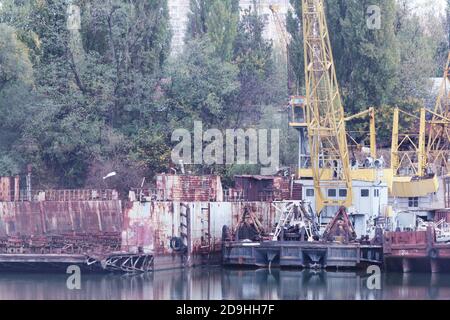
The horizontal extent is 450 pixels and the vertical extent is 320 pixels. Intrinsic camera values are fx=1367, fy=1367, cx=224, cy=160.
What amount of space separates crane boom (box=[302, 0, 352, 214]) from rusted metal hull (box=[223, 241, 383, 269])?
4433 mm

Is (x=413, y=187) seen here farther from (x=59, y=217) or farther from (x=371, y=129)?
(x=59, y=217)

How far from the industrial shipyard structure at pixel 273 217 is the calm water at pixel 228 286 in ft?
2.98

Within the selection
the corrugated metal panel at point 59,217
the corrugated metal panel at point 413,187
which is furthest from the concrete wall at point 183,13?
the corrugated metal panel at point 59,217

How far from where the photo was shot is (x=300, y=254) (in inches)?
2430

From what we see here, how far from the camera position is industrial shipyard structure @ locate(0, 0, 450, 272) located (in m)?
60.1

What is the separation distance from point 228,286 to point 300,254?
6.31m

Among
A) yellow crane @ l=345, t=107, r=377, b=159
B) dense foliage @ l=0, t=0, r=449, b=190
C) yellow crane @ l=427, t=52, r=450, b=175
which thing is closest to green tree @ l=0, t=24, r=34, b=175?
dense foliage @ l=0, t=0, r=449, b=190

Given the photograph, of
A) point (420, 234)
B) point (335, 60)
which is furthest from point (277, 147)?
point (420, 234)

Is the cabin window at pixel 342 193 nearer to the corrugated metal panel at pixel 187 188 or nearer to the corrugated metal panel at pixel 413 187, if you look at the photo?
the corrugated metal panel at pixel 413 187

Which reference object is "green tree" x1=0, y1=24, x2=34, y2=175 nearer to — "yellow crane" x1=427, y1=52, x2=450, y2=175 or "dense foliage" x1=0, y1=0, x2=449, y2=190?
"dense foliage" x1=0, y1=0, x2=449, y2=190

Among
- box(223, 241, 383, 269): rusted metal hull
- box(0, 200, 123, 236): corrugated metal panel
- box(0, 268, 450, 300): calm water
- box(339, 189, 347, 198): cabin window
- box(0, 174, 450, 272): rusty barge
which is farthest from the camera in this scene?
box(339, 189, 347, 198): cabin window

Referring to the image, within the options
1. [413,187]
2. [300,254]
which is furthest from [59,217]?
[413,187]
